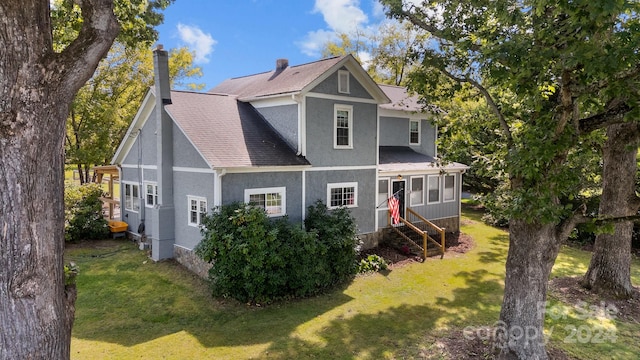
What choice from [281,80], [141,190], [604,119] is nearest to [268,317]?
[604,119]

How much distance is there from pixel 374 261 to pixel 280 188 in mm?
4584

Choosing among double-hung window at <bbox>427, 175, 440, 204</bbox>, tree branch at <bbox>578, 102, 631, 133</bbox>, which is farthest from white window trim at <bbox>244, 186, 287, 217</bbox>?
tree branch at <bbox>578, 102, 631, 133</bbox>

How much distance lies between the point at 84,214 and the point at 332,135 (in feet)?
39.6

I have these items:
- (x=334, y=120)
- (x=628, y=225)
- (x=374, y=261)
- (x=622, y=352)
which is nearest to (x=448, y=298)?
(x=374, y=261)

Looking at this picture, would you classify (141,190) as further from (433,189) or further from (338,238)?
(433,189)

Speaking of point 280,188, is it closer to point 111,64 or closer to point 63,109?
point 63,109

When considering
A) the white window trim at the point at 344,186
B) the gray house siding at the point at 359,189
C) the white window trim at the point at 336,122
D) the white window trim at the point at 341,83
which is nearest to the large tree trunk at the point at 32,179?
the gray house siding at the point at 359,189

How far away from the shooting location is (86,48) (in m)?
5.27

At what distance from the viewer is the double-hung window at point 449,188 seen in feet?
64.8

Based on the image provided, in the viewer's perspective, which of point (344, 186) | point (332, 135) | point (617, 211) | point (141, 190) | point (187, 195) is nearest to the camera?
point (617, 211)

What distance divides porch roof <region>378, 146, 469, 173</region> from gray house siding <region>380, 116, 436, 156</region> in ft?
1.05

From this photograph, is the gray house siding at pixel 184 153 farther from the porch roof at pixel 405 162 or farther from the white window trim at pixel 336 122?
the porch roof at pixel 405 162

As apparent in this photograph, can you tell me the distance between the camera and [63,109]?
5121mm

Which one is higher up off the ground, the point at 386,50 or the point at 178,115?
the point at 386,50
